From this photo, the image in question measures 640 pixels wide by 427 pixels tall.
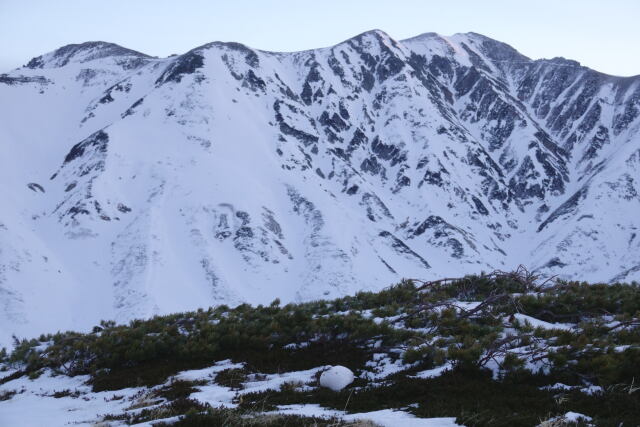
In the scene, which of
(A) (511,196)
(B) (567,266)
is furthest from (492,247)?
(A) (511,196)

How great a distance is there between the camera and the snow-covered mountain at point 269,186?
81188mm

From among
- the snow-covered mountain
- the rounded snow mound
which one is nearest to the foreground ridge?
the rounded snow mound

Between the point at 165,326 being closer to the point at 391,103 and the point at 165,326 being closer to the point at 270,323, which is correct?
the point at 270,323

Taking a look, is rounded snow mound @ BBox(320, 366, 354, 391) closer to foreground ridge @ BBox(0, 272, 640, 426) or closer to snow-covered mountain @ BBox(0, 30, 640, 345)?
foreground ridge @ BBox(0, 272, 640, 426)

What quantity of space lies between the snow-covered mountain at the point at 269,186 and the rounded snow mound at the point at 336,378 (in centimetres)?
6323

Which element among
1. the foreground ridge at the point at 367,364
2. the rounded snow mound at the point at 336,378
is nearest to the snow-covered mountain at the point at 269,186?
the foreground ridge at the point at 367,364

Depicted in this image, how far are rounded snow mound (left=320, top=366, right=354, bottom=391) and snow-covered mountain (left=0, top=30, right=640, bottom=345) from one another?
63.2 meters

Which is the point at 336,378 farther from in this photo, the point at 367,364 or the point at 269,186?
the point at 269,186

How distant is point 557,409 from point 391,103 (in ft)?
596

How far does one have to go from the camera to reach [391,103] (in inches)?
7151

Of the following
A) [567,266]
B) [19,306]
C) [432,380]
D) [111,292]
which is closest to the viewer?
[432,380]

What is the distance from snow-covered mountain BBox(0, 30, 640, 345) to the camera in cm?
8119

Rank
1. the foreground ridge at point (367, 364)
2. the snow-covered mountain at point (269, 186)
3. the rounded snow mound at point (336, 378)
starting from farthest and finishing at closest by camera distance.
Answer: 1. the snow-covered mountain at point (269, 186)
2. the rounded snow mound at point (336, 378)
3. the foreground ridge at point (367, 364)

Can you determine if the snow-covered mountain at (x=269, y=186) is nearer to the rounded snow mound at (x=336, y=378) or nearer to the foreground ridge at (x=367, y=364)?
the foreground ridge at (x=367, y=364)
